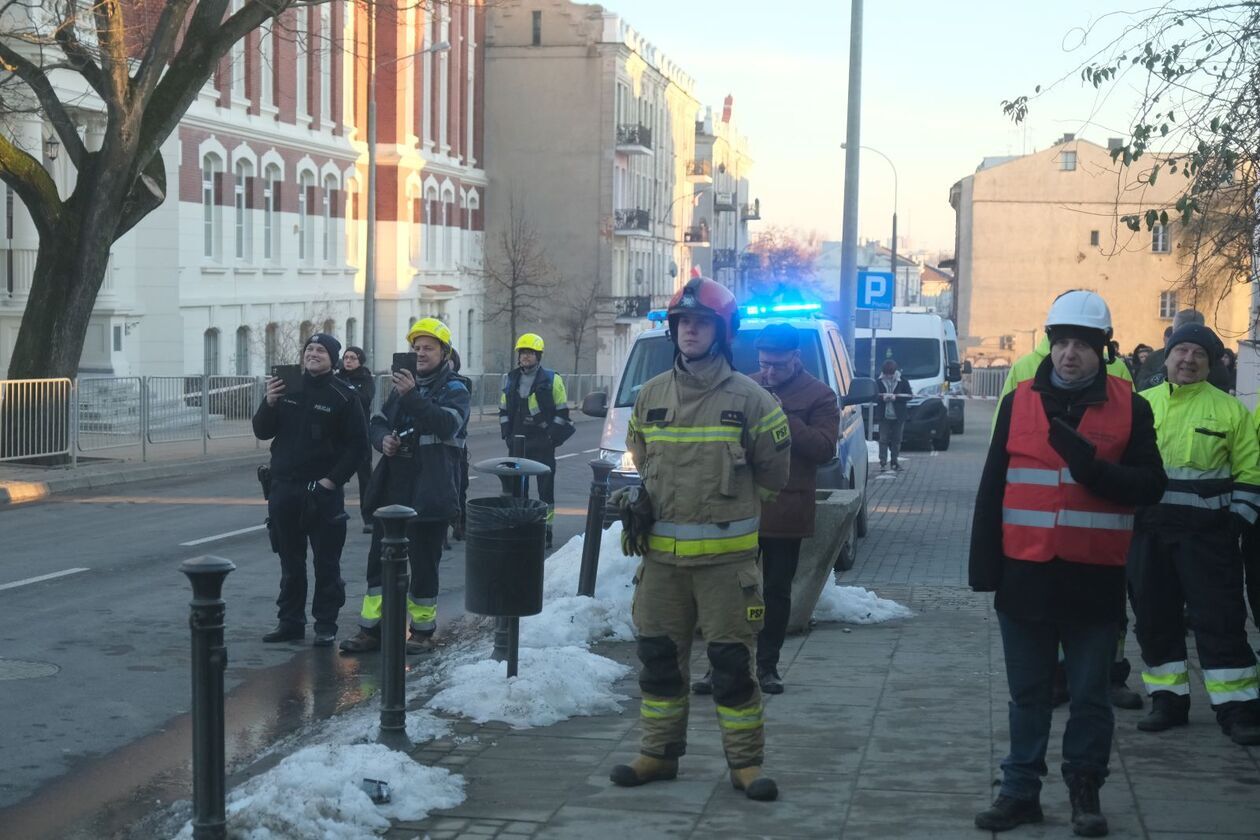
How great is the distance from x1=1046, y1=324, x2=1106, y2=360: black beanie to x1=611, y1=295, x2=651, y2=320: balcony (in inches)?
2418

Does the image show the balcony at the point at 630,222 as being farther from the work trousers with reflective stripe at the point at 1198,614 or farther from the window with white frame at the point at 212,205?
the work trousers with reflective stripe at the point at 1198,614

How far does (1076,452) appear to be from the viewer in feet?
18.1

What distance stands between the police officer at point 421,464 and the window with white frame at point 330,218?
121ft

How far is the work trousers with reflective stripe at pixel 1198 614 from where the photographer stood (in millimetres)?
7227

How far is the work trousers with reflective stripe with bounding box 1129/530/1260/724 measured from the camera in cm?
723

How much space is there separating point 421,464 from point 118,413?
49.4 feet

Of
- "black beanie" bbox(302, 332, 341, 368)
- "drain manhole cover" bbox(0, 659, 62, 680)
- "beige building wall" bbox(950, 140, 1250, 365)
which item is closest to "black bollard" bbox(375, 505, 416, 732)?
"drain manhole cover" bbox(0, 659, 62, 680)

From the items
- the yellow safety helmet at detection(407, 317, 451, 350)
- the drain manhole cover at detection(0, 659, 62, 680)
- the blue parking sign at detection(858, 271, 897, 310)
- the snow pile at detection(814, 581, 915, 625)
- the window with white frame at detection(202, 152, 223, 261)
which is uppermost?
the window with white frame at detection(202, 152, 223, 261)

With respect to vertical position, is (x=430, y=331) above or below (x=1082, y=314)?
below

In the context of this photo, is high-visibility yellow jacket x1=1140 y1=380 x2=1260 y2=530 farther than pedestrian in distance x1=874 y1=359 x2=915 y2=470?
No

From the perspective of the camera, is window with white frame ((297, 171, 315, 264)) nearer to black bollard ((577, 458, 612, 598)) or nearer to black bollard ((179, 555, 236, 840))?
black bollard ((577, 458, 612, 598))

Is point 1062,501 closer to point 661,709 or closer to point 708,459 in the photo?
point 708,459

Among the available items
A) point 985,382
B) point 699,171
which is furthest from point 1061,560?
point 699,171

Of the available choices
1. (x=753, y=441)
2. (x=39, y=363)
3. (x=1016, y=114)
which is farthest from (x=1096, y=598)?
(x=39, y=363)
